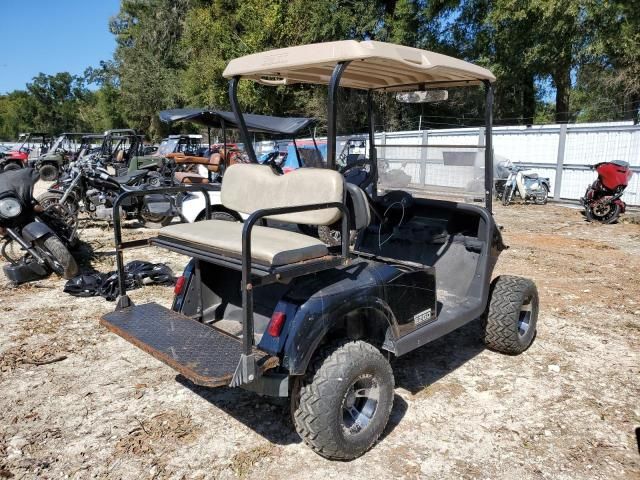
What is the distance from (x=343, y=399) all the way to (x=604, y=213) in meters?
9.33

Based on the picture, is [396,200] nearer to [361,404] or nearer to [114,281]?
[361,404]

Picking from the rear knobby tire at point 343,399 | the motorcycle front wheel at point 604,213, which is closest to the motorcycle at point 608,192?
the motorcycle front wheel at point 604,213

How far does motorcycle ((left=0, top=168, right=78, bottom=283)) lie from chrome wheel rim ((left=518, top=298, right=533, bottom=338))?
471 cm

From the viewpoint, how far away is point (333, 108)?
8.56 feet

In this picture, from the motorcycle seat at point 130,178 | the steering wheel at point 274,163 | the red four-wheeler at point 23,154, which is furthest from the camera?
the red four-wheeler at point 23,154

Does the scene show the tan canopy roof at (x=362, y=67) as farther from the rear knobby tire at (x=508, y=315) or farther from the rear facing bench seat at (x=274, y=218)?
the rear knobby tire at (x=508, y=315)

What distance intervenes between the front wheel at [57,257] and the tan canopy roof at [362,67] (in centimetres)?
340

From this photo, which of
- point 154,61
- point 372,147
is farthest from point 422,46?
point 154,61

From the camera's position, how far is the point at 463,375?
3.53m

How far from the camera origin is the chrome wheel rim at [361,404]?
2588mm

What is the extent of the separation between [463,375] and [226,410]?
1643 mm

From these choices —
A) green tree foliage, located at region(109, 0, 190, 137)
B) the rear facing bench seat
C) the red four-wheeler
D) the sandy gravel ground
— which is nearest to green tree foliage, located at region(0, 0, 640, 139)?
green tree foliage, located at region(109, 0, 190, 137)

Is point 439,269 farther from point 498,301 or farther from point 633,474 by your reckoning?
point 633,474

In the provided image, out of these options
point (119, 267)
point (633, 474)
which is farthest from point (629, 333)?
point (119, 267)
